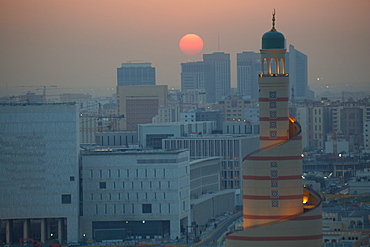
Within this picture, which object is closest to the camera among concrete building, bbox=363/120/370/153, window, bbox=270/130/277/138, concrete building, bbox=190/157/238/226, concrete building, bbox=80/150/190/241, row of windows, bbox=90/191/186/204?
window, bbox=270/130/277/138

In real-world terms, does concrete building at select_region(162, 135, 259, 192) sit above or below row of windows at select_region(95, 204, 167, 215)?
above

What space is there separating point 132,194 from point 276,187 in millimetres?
52855

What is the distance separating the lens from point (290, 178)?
41188 millimetres

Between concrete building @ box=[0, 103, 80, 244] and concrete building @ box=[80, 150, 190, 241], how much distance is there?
150 centimetres

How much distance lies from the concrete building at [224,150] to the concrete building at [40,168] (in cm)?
2923

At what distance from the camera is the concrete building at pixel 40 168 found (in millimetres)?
92062

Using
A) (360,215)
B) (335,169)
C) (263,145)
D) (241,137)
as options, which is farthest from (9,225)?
(335,169)

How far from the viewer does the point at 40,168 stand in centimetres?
9244

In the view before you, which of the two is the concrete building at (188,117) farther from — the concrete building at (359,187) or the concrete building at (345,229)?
the concrete building at (345,229)

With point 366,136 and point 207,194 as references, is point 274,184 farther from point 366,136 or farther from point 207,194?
point 366,136

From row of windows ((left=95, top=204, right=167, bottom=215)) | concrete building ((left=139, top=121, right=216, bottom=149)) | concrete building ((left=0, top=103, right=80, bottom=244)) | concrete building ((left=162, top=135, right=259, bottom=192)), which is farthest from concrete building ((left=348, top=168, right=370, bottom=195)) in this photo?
concrete building ((left=0, top=103, right=80, bottom=244))

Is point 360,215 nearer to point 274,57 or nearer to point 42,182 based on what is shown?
point 42,182

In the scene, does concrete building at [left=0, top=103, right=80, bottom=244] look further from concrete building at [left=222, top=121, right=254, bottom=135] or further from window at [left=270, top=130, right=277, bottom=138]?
window at [left=270, top=130, right=277, bottom=138]

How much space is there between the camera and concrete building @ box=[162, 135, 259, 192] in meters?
121
